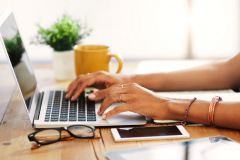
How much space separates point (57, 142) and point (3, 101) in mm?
436

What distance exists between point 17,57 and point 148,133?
468 millimetres

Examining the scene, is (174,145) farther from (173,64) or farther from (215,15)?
(215,15)

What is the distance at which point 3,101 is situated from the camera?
4.08 feet

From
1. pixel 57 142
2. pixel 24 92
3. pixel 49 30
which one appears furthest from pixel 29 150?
pixel 49 30

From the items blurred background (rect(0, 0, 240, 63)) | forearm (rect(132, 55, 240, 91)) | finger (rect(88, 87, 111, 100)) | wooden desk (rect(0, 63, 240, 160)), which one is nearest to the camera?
wooden desk (rect(0, 63, 240, 160))

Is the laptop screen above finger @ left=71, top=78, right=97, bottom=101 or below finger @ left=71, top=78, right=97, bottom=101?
above

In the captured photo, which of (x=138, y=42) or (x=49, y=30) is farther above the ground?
(x=49, y=30)

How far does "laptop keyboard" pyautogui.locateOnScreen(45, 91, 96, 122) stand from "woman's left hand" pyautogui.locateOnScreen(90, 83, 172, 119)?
0.05m

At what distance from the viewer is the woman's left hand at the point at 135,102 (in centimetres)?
99

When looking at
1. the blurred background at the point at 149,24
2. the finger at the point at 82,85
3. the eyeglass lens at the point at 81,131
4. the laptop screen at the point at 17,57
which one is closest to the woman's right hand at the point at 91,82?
the finger at the point at 82,85

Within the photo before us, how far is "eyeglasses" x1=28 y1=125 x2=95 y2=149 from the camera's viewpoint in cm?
88

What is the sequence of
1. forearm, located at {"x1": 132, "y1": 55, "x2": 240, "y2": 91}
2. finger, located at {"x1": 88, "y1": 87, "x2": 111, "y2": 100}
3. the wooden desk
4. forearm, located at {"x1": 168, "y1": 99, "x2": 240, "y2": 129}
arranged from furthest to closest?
forearm, located at {"x1": 132, "y1": 55, "x2": 240, "y2": 91} → finger, located at {"x1": 88, "y1": 87, "x2": 111, "y2": 100} → forearm, located at {"x1": 168, "y1": 99, "x2": 240, "y2": 129} → the wooden desk

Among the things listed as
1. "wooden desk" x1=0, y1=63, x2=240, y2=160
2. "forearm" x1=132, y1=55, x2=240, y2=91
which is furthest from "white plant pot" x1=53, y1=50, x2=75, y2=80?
"wooden desk" x1=0, y1=63, x2=240, y2=160

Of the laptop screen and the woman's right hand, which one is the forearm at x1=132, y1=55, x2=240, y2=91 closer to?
the woman's right hand
